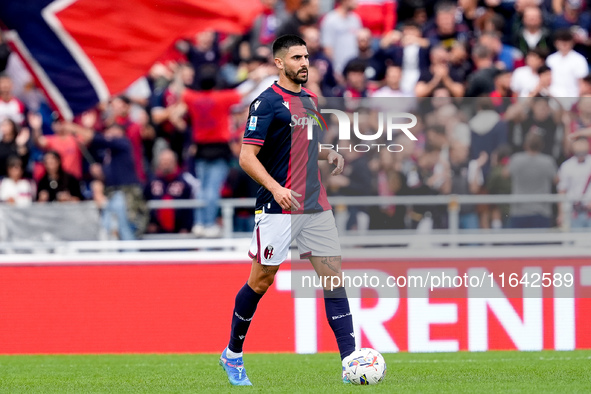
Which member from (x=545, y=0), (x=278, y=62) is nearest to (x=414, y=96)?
(x=545, y=0)

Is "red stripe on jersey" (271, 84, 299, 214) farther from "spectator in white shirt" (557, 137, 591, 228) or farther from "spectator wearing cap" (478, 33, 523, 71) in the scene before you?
"spectator wearing cap" (478, 33, 523, 71)

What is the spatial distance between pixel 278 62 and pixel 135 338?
4491mm

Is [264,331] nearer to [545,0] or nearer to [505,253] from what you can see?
[505,253]

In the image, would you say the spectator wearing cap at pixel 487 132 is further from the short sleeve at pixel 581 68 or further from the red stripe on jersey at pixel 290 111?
the red stripe on jersey at pixel 290 111

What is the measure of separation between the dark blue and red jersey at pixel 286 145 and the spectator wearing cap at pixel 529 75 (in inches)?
229

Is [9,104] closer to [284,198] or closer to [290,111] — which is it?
[290,111]

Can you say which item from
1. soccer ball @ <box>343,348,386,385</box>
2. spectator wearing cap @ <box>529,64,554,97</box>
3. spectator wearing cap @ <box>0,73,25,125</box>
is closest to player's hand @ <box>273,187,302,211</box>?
soccer ball @ <box>343,348,386,385</box>

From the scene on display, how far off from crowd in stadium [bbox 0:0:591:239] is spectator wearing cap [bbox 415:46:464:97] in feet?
0.07

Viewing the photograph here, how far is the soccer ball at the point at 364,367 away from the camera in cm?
656

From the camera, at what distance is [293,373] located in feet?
25.5

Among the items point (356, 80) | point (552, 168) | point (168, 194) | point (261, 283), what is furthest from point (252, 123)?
point (356, 80)

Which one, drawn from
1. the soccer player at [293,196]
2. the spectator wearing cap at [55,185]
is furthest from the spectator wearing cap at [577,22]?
the soccer player at [293,196]

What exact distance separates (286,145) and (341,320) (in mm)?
1212

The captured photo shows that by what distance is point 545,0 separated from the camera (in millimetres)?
14297
